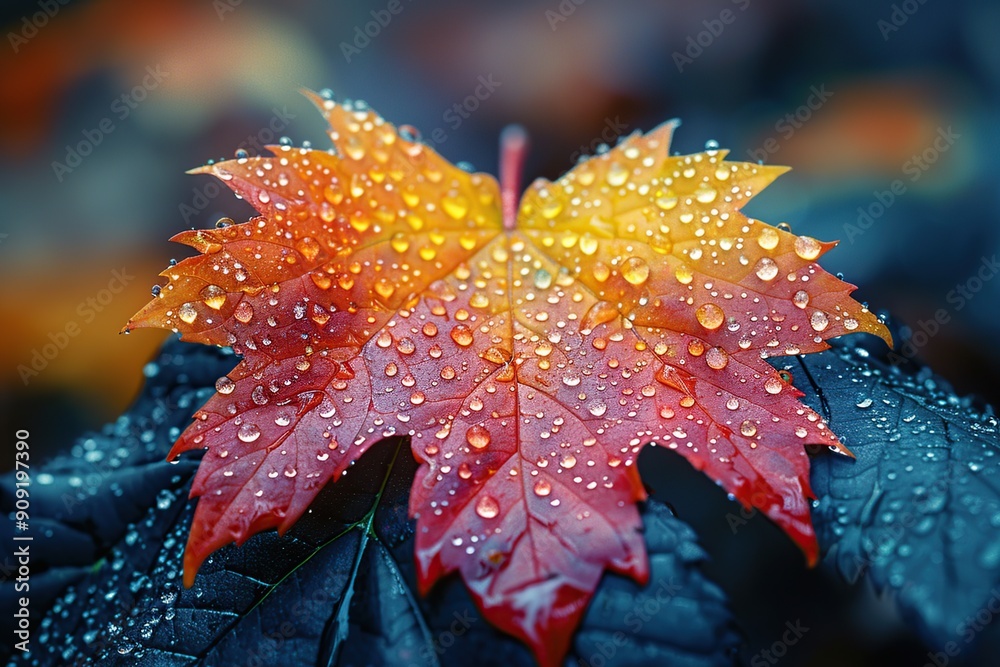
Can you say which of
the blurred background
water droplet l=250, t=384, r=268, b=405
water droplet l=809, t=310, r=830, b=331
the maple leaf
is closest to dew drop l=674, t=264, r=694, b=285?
the maple leaf

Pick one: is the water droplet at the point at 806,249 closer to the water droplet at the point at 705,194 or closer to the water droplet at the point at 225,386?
the water droplet at the point at 705,194

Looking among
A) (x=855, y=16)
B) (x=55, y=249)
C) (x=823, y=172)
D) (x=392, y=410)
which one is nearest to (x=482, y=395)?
(x=392, y=410)

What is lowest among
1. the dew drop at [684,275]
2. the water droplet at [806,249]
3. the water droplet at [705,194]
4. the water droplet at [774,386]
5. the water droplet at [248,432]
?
the water droplet at [248,432]

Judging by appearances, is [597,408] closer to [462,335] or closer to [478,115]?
[462,335]

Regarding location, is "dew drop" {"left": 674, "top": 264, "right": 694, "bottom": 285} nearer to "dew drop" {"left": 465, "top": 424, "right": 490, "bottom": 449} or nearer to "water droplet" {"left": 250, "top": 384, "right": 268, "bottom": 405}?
"dew drop" {"left": 465, "top": 424, "right": 490, "bottom": 449}

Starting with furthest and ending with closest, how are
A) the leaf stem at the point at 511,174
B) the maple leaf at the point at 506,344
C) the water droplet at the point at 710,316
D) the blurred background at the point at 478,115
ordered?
the blurred background at the point at 478,115 → the leaf stem at the point at 511,174 → the water droplet at the point at 710,316 → the maple leaf at the point at 506,344

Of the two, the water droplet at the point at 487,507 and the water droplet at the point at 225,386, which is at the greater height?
the water droplet at the point at 225,386

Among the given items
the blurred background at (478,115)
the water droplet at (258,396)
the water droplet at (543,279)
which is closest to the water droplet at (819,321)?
the water droplet at (543,279)

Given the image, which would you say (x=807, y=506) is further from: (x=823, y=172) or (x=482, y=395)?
(x=823, y=172)

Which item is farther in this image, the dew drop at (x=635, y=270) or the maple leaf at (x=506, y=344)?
the dew drop at (x=635, y=270)
